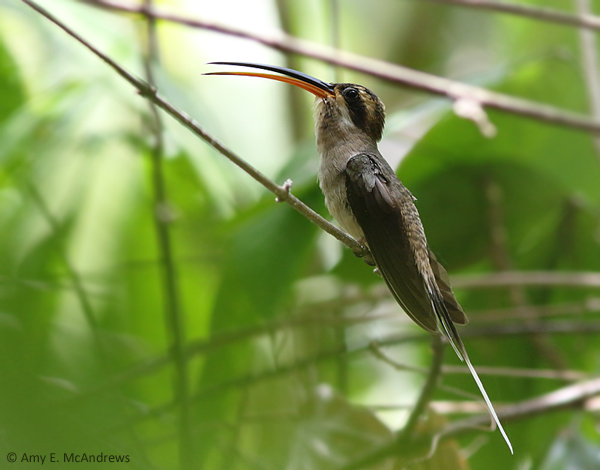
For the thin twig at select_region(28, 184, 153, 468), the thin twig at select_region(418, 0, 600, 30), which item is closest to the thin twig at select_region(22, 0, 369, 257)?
the thin twig at select_region(28, 184, 153, 468)

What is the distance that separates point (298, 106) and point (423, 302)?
73.1 inches

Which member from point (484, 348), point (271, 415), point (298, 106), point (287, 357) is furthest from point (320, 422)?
point (298, 106)

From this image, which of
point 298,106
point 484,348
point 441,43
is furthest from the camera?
point 441,43

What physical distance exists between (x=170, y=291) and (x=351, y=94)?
0.56 meters

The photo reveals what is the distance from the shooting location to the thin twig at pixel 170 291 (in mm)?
872

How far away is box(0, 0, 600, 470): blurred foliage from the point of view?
33.8 inches

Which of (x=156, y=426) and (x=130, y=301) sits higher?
(x=130, y=301)

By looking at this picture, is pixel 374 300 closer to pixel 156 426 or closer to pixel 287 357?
pixel 287 357

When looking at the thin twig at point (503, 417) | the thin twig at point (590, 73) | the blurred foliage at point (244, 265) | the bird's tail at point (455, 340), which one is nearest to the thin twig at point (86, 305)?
the blurred foliage at point (244, 265)

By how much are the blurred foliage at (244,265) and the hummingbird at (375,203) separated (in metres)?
0.04

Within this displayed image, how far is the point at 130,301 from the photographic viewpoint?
1.32 m

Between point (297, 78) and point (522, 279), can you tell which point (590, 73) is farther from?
point (297, 78)

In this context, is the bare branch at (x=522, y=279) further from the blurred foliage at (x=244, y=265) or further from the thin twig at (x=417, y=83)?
the thin twig at (x=417, y=83)

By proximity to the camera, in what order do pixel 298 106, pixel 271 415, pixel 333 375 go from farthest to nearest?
pixel 298 106, pixel 333 375, pixel 271 415
